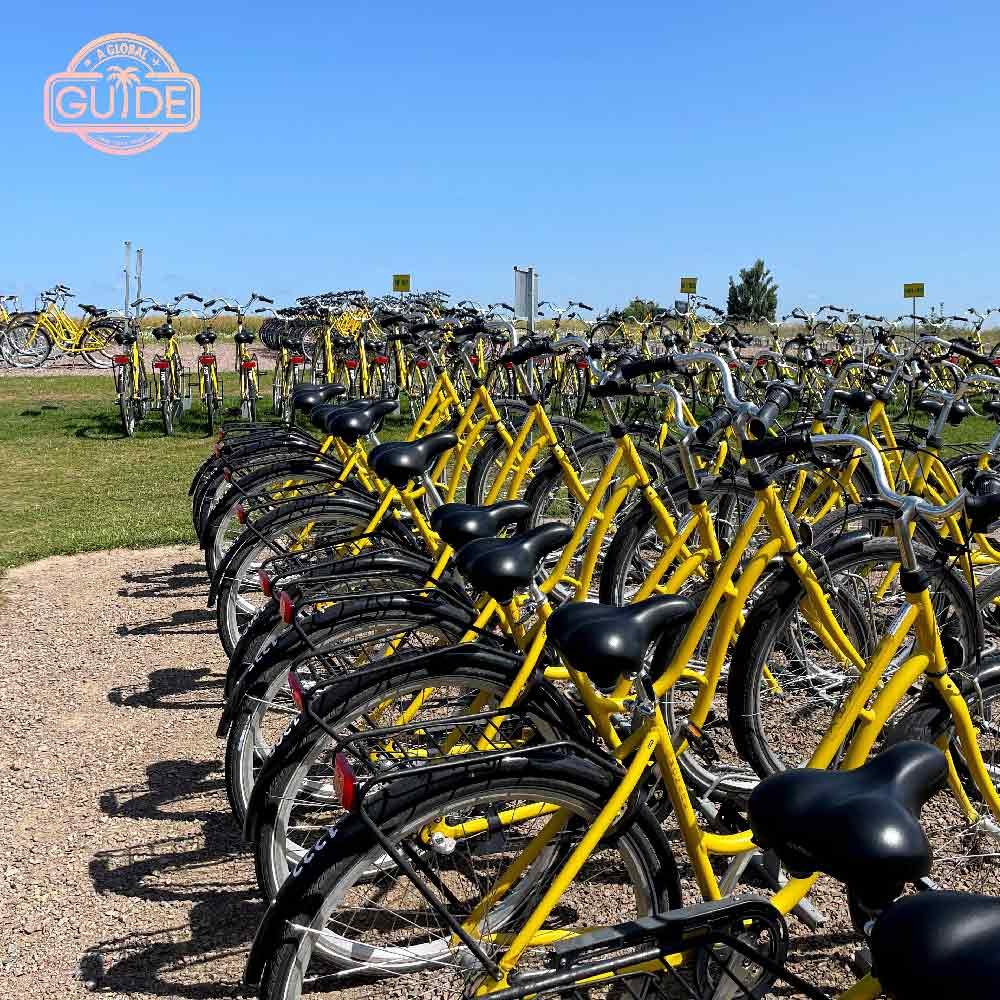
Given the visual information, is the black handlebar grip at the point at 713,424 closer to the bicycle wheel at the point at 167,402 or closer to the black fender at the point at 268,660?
the black fender at the point at 268,660

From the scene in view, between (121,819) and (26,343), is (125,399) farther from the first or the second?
(26,343)

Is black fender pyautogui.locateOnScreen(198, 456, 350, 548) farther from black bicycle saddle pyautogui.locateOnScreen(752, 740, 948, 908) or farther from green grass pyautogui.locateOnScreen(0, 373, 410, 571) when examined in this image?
black bicycle saddle pyautogui.locateOnScreen(752, 740, 948, 908)

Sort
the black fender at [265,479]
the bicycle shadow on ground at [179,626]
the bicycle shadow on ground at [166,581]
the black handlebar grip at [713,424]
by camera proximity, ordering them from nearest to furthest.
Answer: the black handlebar grip at [713,424], the black fender at [265,479], the bicycle shadow on ground at [179,626], the bicycle shadow on ground at [166,581]

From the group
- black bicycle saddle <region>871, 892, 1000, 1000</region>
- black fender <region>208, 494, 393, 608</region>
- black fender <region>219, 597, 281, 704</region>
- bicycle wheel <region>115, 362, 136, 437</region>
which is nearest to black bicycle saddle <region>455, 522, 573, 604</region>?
black fender <region>219, 597, 281, 704</region>

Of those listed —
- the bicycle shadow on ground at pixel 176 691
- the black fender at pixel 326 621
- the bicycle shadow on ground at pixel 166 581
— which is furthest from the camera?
the bicycle shadow on ground at pixel 166 581

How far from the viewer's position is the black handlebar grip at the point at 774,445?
2.63 metres

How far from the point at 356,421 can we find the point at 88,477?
549 centimetres

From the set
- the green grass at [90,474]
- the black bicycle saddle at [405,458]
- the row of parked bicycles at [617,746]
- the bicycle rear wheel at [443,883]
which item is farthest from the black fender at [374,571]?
the green grass at [90,474]

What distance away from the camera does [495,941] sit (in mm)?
2107

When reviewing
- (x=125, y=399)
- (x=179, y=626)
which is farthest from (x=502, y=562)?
(x=125, y=399)

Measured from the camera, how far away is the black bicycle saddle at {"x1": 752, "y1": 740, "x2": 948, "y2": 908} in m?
1.38

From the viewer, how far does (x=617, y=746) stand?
2305 mm

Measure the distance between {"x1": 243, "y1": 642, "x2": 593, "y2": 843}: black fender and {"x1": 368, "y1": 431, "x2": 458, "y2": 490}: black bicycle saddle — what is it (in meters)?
1.38

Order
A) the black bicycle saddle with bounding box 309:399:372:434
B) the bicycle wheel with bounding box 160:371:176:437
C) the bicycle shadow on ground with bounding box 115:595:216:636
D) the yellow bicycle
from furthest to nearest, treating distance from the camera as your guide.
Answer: the yellow bicycle
the bicycle wheel with bounding box 160:371:176:437
the bicycle shadow on ground with bounding box 115:595:216:636
the black bicycle saddle with bounding box 309:399:372:434
